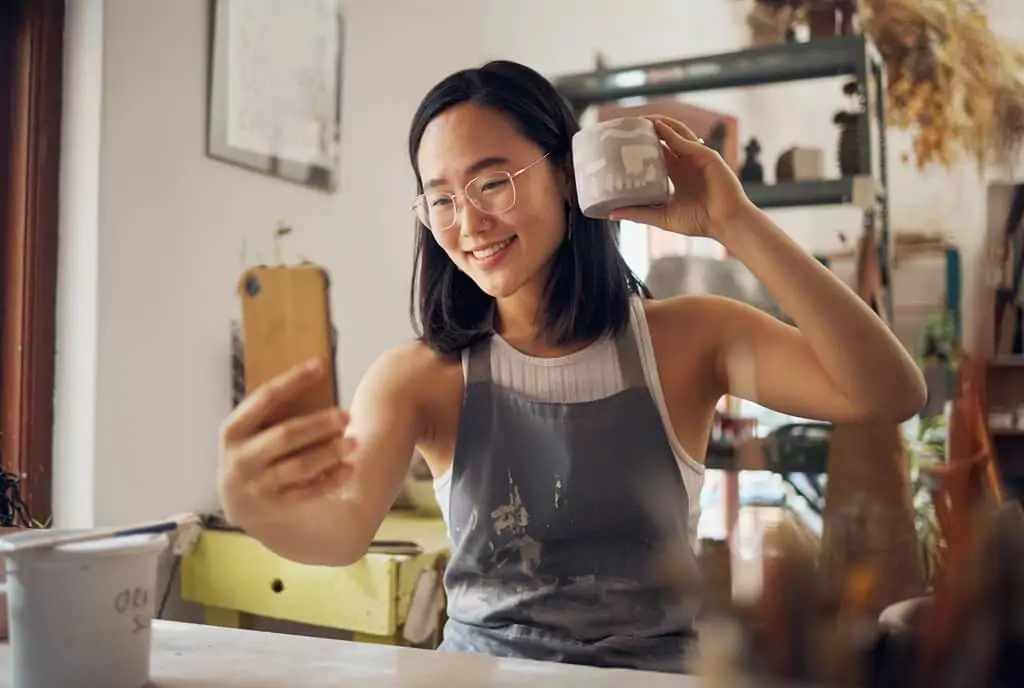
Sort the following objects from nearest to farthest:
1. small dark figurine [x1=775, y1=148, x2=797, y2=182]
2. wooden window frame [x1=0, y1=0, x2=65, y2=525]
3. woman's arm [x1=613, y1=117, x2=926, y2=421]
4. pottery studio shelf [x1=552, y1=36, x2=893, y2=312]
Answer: woman's arm [x1=613, y1=117, x2=926, y2=421]
wooden window frame [x1=0, y1=0, x2=65, y2=525]
pottery studio shelf [x1=552, y1=36, x2=893, y2=312]
small dark figurine [x1=775, y1=148, x2=797, y2=182]

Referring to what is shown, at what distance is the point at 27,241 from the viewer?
133 centimetres

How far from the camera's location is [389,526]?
5.52 feet

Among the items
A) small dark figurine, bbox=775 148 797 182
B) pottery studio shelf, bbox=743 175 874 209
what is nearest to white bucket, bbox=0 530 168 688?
pottery studio shelf, bbox=743 175 874 209

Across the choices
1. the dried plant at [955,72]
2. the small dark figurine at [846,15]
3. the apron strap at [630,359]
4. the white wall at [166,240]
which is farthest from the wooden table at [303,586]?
the dried plant at [955,72]

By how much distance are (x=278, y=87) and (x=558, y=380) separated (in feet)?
3.49

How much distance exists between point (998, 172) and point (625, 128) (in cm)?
220

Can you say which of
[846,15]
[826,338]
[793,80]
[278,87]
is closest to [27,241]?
[278,87]

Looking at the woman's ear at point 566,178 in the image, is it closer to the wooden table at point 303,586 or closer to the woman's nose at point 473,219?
the woman's nose at point 473,219

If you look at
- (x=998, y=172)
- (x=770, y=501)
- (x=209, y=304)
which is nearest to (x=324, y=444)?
(x=770, y=501)

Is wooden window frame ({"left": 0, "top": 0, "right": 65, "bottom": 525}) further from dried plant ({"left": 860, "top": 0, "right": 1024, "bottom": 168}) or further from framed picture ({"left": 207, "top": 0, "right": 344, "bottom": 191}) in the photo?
dried plant ({"left": 860, "top": 0, "right": 1024, "bottom": 168})

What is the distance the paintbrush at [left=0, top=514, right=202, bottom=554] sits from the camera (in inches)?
20.5

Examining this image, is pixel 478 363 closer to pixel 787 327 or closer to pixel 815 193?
pixel 787 327

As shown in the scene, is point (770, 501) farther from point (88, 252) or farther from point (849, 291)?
point (88, 252)

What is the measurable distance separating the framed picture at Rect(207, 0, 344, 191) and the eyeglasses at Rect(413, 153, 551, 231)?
33.4 inches
